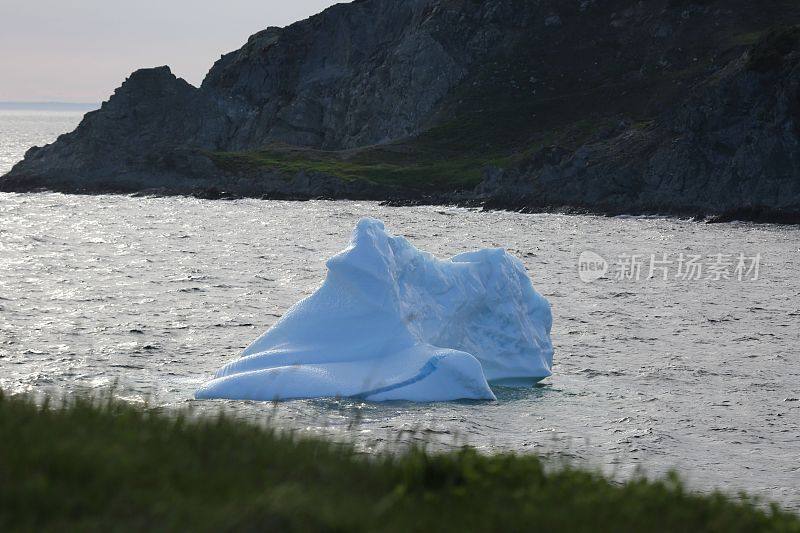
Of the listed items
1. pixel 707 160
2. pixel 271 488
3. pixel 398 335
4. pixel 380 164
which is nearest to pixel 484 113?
pixel 380 164

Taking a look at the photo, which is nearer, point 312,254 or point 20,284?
point 20,284

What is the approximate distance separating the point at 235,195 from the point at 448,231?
4745 centimetres

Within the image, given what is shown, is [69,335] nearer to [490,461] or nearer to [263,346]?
[263,346]

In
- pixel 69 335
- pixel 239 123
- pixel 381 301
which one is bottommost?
pixel 69 335

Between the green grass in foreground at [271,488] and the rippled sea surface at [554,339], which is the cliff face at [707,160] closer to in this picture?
the rippled sea surface at [554,339]

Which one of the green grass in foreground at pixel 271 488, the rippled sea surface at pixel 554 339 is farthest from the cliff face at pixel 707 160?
the green grass in foreground at pixel 271 488

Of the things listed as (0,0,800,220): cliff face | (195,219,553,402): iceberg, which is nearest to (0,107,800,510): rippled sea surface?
(195,219,553,402): iceberg

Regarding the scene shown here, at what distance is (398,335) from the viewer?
21484 millimetres

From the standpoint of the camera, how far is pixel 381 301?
21.7 meters

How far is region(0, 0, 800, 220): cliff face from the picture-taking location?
94.4 metres

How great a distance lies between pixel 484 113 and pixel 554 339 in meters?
132

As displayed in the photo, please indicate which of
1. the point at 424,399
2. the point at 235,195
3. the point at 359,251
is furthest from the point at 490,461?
the point at 235,195

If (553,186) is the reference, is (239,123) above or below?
above

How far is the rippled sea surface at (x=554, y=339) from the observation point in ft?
59.8
